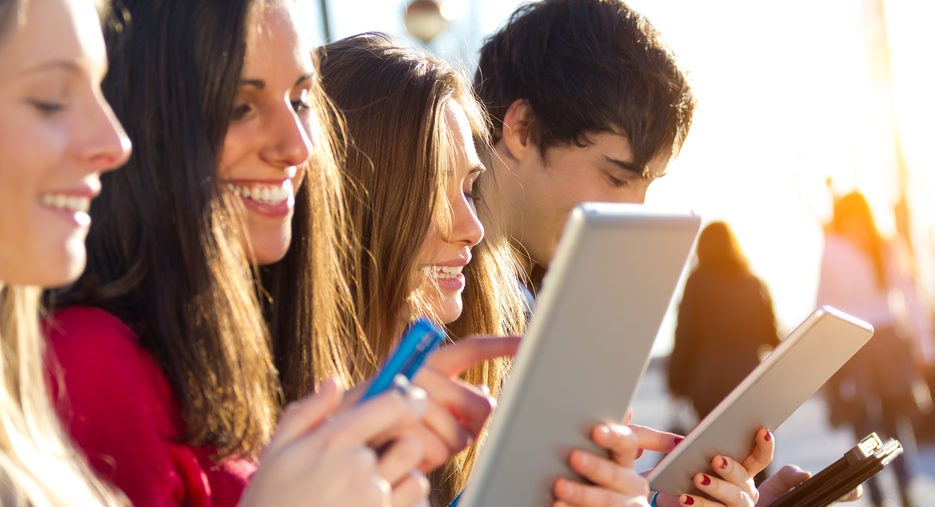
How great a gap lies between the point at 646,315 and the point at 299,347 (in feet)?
2.35

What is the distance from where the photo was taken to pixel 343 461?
1.21 metres

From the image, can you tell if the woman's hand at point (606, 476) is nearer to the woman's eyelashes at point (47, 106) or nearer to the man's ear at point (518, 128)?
the woman's eyelashes at point (47, 106)

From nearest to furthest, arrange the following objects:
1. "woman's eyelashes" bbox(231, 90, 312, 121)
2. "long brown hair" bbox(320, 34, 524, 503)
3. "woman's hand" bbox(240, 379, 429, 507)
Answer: "woman's hand" bbox(240, 379, 429, 507)
"woman's eyelashes" bbox(231, 90, 312, 121)
"long brown hair" bbox(320, 34, 524, 503)

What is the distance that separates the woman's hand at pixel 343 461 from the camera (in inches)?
47.3

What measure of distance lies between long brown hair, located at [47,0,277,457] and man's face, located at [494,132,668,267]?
1.33 meters

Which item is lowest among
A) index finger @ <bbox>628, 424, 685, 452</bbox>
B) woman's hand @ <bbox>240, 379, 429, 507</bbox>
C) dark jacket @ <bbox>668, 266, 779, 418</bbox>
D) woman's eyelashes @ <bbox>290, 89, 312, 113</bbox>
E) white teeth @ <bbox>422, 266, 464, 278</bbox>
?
dark jacket @ <bbox>668, 266, 779, 418</bbox>

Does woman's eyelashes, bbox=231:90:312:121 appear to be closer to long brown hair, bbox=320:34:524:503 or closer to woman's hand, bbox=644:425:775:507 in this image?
long brown hair, bbox=320:34:524:503

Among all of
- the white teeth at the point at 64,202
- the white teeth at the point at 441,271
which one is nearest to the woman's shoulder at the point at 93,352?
the white teeth at the point at 64,202

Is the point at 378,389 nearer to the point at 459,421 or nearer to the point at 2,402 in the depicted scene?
the point at 459,421

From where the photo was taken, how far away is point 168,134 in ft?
5.77

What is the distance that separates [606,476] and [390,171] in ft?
3.77

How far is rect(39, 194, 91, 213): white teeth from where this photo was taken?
1305mm

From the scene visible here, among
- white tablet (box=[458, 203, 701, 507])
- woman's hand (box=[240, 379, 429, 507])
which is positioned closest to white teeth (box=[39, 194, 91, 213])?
woman's hand (box=[240, 379, 429, 507])

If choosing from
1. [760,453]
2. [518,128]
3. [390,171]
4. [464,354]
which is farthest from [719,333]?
[464,354]
